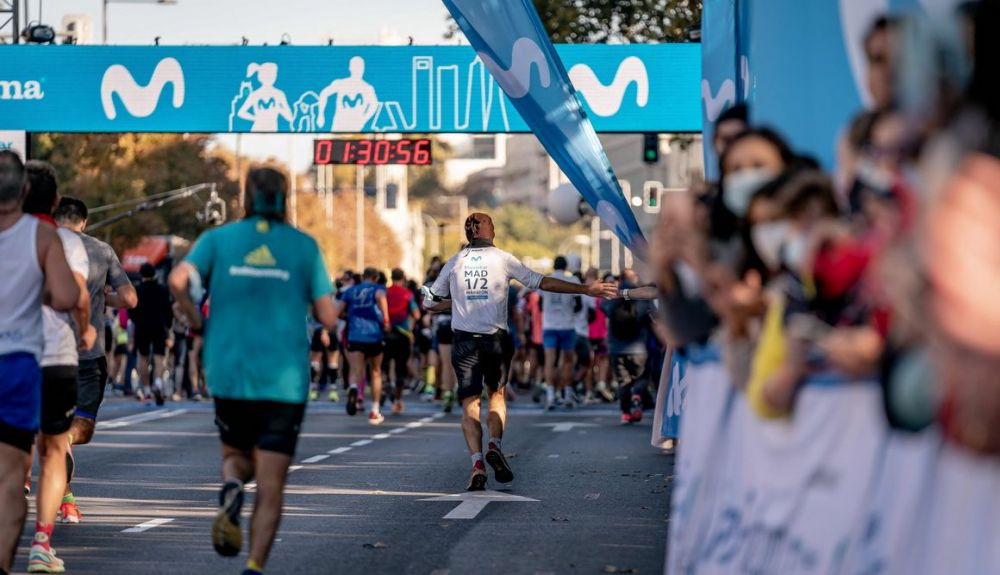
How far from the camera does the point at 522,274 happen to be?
44.2 ft

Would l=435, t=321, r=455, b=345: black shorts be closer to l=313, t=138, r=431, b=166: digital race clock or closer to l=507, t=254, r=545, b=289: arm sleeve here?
l=313, t=138, r=431, b=166: digital race clock

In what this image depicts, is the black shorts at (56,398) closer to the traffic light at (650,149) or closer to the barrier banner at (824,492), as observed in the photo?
the barrier banner at (824,492)

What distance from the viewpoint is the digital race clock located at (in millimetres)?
26531

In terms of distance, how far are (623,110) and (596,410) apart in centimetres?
443

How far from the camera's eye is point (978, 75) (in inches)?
173

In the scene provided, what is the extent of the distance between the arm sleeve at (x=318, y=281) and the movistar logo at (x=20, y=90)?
17882mm

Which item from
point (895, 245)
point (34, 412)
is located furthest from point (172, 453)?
point (895, 245)

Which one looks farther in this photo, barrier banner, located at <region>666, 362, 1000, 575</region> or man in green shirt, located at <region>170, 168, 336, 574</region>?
man in green shirt, located at <region>170, 168, 336, 574</region>

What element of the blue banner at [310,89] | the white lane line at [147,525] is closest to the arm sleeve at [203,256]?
the white lane line at [147,525]

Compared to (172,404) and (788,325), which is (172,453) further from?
(788,325)

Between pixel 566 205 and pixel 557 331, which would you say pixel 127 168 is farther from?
pixel 557 331

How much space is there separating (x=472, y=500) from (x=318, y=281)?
4.78m

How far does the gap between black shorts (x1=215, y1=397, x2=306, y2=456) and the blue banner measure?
16257mm

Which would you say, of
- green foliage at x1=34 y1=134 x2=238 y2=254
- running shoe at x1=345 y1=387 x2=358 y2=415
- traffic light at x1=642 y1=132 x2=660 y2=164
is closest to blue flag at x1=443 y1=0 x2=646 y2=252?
running shoe at x1=345 y1=387 x2=358 y2=415
